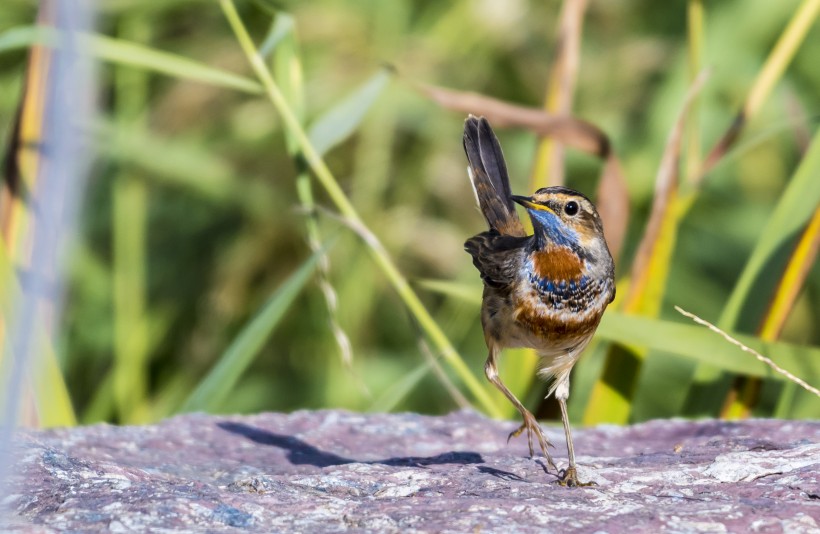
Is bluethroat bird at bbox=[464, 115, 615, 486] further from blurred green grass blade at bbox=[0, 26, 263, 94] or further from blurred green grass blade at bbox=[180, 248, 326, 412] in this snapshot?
blurred green grass blade at bbox=[0, 26, 263, 94]

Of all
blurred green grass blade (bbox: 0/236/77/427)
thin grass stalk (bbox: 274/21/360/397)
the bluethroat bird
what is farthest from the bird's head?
blurred green grass blade (bbox: 0/236/77/427)

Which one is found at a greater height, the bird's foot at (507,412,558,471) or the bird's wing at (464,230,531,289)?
the bird's wing at (464,230,531,289)

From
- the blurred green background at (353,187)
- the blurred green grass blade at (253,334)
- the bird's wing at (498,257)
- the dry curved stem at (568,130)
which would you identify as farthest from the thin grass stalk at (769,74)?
the blurred green grass blade at (253,334)

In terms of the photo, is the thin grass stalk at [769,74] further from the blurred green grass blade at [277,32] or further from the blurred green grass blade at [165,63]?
the blurred green grass blade at [165,63]

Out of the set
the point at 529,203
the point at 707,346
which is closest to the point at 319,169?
the point at 529,203

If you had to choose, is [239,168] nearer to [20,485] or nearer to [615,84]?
[615,84]

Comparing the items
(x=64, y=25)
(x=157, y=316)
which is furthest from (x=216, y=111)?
(x=64, y=25)
